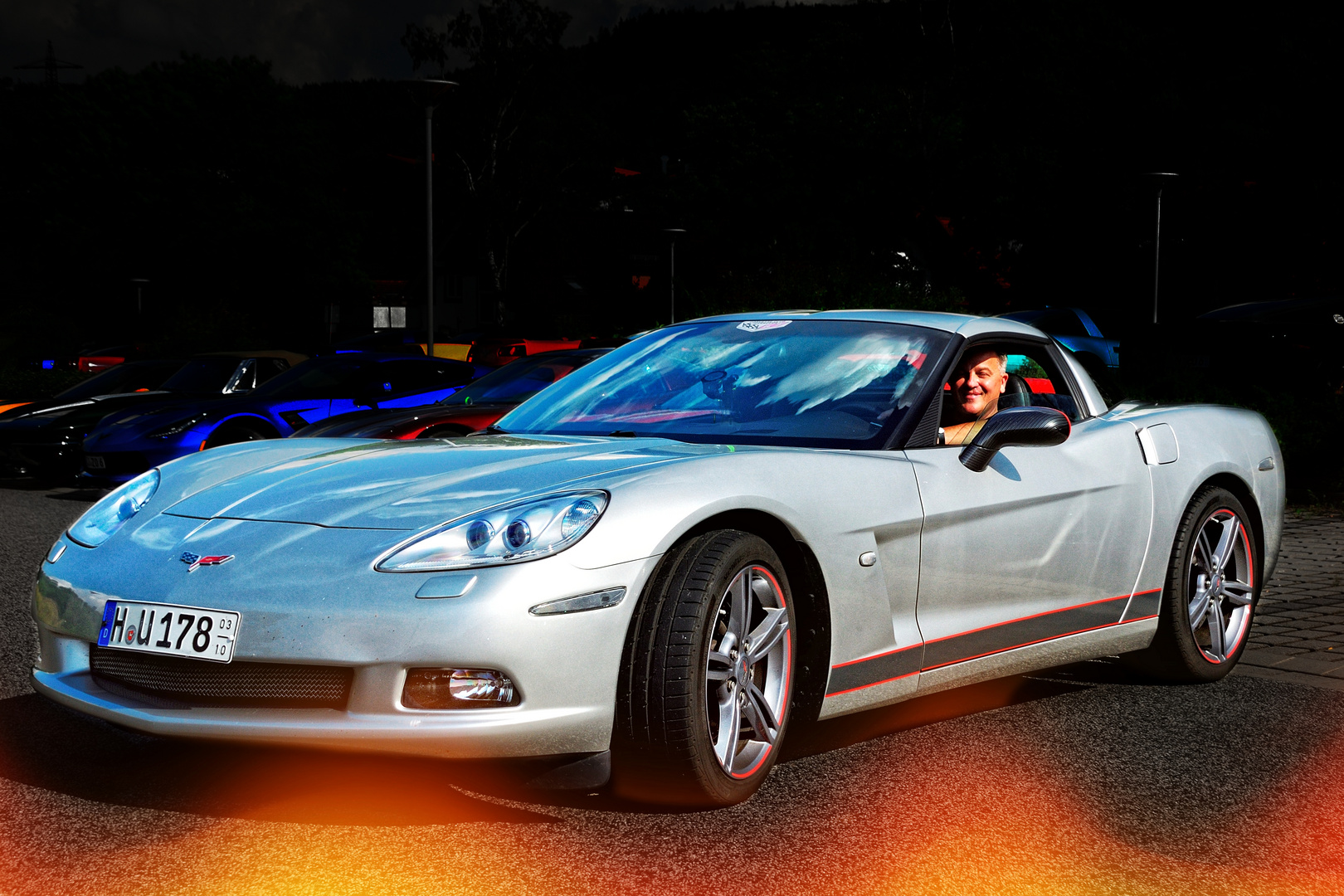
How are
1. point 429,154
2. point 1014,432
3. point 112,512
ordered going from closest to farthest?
point 112,512 → point 1014,432 → point 429,154

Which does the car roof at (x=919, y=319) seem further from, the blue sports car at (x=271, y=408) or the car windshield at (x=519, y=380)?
the blue sports car at (x=271, y=408)

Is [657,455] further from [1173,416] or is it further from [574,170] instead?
[574,170]

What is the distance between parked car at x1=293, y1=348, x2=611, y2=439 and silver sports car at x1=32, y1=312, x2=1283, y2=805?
569 cm

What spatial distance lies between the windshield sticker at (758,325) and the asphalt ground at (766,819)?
1.33 meters

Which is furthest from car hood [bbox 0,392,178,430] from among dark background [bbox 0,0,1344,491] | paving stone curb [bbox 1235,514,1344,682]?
paving stone curb [bbox 1235,514,1344,682]

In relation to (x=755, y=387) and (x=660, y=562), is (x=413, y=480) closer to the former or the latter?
(x=660, y=562)

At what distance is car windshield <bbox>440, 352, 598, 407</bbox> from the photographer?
41.8ft

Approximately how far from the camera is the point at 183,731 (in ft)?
11.7

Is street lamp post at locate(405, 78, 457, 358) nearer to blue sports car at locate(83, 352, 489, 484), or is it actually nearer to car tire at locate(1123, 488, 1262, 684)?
blue sports car at locate(83, 352, 489, 484)

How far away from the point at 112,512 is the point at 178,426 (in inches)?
373

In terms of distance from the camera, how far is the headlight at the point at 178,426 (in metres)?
13.2

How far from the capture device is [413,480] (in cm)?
400

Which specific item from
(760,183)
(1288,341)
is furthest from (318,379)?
(760,183)

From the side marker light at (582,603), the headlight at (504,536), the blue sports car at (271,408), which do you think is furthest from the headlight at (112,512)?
the blue sports car at (271,408)
